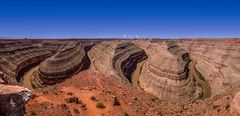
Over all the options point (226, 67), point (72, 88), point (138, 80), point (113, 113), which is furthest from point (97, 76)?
point (226, 67)

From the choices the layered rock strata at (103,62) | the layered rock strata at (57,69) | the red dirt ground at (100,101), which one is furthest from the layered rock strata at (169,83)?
the red dirt ground at (100,101)

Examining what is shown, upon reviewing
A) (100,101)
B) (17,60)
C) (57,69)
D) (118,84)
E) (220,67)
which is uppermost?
(100,101)

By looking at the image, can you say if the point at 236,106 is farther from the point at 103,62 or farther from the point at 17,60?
the point at 17,60

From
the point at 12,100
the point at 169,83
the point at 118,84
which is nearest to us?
the point at 12,100

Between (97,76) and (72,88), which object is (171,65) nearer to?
(97,76)

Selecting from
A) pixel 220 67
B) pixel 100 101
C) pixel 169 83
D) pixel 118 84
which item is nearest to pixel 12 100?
pixel 100 101

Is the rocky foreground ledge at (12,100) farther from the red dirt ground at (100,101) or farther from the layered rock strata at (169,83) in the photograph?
Answer: the layered rock strata at (169,83)

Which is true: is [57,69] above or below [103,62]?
above
